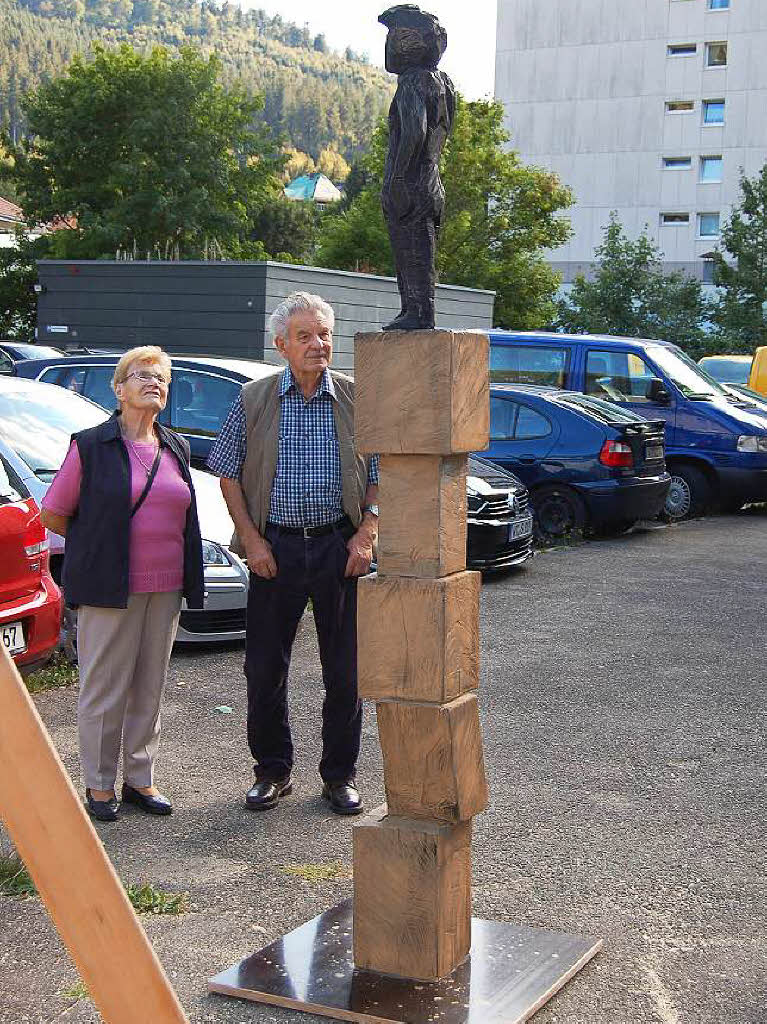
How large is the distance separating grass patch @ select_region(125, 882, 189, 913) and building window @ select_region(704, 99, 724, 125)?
61.1 meters

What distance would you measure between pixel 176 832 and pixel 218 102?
4177 centimetres

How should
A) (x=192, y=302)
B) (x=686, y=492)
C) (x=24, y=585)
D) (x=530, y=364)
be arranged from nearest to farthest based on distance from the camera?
1. (x=24, y=585)
2. (x=530, y=364)
3. (x=686, y=492)
4. (x=192, y=302)

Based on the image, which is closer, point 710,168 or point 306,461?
point 306,461

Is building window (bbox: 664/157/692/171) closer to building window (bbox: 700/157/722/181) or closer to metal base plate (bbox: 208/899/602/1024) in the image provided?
building window (bbox: 700/157/722/181)

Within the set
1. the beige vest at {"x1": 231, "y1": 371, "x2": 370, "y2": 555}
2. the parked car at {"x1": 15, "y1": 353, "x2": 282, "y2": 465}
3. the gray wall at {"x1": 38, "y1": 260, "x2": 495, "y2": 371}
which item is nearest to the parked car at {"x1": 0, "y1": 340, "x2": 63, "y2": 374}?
the gray wall at {"x1": 38, "y1": 260, "x2": 495, "y2": 371}

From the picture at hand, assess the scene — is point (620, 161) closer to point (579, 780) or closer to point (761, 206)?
point (761, 206)

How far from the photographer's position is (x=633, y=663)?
29.6ft

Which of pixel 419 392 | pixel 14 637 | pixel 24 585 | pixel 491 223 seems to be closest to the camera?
pixel 419 392

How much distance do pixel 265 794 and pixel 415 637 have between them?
2.00 meters

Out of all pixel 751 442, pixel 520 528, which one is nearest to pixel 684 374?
pixel 751 442

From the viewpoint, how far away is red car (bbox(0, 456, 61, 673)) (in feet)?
21.6

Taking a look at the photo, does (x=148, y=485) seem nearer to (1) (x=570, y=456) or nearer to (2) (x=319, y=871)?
(2) (x=319, y=871)

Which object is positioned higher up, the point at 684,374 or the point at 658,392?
the point at 684,374

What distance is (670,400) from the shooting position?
16.8 metres
